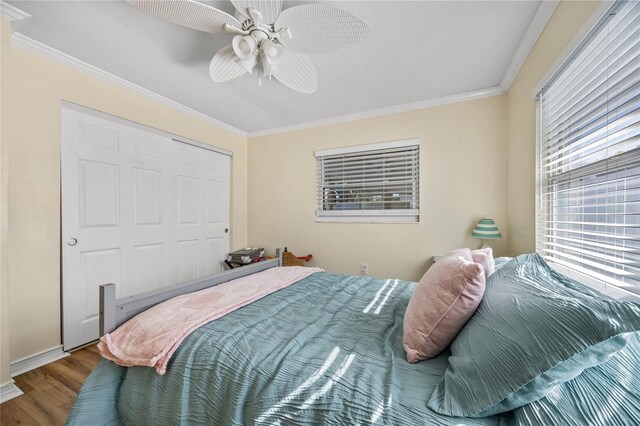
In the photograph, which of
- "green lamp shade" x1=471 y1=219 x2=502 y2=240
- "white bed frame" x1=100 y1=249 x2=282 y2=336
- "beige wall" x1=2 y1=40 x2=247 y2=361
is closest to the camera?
"white bed frame" x1=100 y1=249 x2=282 y2=336

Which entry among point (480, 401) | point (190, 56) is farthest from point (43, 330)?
point (480, 401)

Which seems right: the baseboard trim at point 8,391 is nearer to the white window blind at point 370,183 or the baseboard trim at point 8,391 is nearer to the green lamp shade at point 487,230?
the white window blind at point 370,183

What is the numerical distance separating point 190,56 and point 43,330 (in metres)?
2.45

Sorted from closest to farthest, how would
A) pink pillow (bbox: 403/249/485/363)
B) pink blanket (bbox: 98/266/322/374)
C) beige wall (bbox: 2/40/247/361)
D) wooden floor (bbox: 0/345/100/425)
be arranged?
pink pillow (bbox: 403/249/485/363) < pink blanket (bbox: 98/266/322/374) < wooden floor (bbox: 0/345/100/425) < beige wall (bbox: 2/40/247/361)

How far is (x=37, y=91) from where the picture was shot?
1.92 metres

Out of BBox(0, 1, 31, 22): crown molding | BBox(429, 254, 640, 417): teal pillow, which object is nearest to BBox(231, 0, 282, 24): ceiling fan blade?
BBox(0, 1, 31, 22): crown molding

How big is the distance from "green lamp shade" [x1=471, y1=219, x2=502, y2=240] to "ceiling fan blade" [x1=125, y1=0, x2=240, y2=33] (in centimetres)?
250

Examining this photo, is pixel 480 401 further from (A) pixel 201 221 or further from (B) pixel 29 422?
(A) pixel 201 221

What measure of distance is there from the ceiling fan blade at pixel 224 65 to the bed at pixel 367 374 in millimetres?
1537

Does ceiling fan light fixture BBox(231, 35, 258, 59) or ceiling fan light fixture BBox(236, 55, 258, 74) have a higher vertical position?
ceiling fan light fixture BBox(231, 35, 258, 59)

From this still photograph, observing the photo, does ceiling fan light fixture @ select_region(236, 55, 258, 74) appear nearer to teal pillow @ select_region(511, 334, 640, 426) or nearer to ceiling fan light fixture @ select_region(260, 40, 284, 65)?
ceiling fan light fixture @ select_region(260, 40, 284, 65)

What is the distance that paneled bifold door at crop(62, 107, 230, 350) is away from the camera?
212cm

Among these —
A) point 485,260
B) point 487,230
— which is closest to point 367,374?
point 485,260

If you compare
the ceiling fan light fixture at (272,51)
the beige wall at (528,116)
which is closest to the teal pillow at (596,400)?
the beige wall at (528,116)
